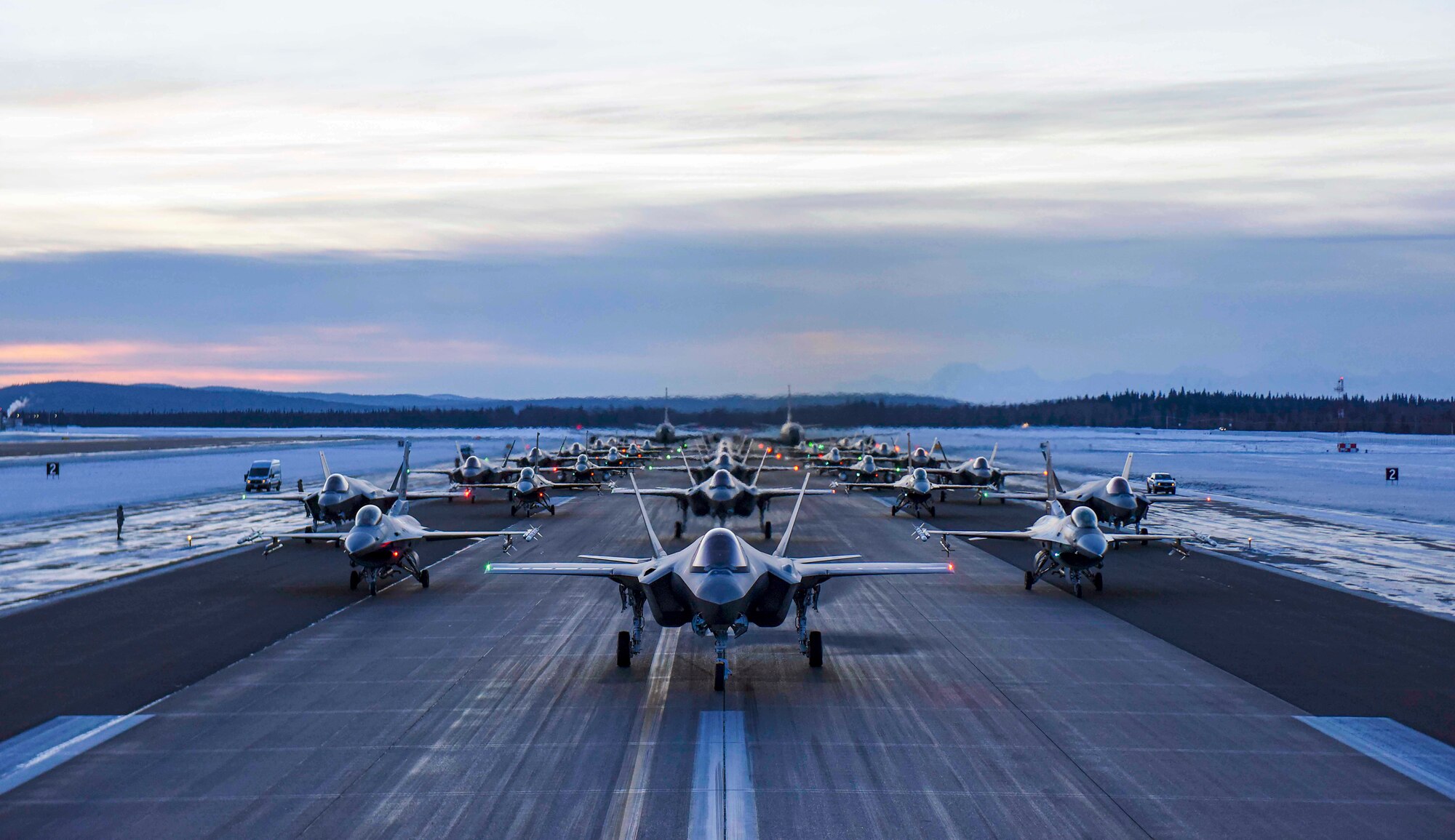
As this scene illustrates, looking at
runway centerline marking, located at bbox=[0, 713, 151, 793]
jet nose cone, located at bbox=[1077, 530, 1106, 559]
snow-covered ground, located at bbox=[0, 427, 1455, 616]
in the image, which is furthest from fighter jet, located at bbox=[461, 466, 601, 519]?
runway centerline marking, located at bbox=[0, 713, 151, 793]

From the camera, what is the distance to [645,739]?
1502 cm

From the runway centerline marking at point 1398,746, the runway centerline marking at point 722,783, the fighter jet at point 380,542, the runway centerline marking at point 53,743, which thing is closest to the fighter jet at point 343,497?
the fighter jet at point 380,542

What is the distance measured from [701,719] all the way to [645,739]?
1377 mm

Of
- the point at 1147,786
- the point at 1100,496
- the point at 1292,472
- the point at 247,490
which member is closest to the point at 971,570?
the point at 1100,496

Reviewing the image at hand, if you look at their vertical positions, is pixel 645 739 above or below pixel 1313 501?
below

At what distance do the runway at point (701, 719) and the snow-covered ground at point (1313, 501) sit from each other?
6616mm

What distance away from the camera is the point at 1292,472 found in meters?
85.2

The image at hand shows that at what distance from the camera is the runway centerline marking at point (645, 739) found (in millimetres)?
11742

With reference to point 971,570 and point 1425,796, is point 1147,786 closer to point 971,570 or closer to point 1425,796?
point 1425,796

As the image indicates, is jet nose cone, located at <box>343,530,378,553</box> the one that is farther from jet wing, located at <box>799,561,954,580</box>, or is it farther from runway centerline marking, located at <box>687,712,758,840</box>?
runway centerline marking, located at <box>687,712,758,840</box>

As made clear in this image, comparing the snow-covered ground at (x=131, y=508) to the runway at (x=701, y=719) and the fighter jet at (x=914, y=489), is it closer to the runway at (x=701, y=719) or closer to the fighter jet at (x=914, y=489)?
the runway at (x=701, y=719)

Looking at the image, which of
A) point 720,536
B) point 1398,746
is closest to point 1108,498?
point 1398,746

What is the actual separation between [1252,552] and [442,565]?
3067 cm

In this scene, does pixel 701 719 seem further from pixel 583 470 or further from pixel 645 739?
pixel 583 470
